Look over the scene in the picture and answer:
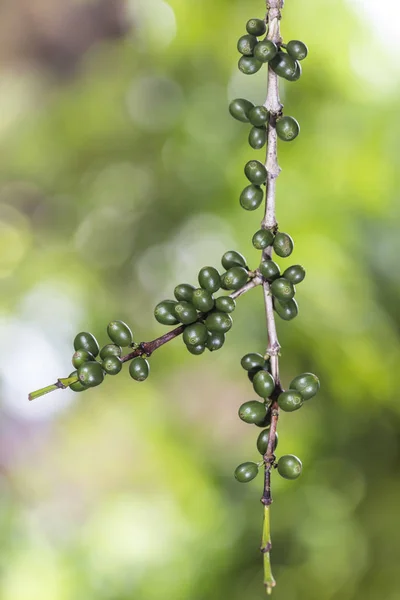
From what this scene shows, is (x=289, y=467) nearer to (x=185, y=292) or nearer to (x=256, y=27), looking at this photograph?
(x=185, y=292)

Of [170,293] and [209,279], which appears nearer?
[209,279]

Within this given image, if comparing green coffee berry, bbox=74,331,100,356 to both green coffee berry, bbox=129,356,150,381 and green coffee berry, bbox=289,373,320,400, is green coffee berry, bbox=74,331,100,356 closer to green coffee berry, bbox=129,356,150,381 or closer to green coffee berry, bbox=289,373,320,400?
green coffee berry, bbox=129,356,150,381

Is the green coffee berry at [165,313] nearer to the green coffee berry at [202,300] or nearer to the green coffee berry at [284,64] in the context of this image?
the green coffee berry at [202,300]

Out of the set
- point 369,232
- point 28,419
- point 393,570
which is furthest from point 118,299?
point 393,570

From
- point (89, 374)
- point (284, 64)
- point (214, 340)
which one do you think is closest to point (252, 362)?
point (214, 340)

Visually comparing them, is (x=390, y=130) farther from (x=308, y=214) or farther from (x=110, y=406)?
(x=110, y=406)

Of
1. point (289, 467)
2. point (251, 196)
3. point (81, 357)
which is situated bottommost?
point (289, 467)

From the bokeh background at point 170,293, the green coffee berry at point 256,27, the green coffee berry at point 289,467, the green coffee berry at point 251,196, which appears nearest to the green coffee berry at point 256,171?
the green coffee berry at point 251,196
